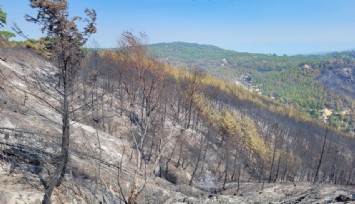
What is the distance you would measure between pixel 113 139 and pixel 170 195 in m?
13.5

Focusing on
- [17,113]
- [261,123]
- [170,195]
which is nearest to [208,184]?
[170,195]

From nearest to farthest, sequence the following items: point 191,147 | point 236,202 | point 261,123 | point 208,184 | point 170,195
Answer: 1. point 170,195
2. point 236,202
3. point 208,184
4. point 191,147
5. point 261,123

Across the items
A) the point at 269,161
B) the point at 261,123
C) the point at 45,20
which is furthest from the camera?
the point at 261,123

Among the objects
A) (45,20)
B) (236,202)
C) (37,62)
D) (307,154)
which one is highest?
(45,20)

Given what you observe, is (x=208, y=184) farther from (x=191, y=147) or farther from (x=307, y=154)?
(x=307, y=154)

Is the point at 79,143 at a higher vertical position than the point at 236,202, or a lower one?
higher

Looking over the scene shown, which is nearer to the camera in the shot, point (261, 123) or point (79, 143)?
point (79, 143)

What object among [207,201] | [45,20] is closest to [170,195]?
[207,201]

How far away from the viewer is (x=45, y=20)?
13867mm

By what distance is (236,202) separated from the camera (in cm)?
3078

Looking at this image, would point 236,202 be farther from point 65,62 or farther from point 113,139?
point 65,62

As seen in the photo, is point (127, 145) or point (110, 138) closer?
point (110, 138)

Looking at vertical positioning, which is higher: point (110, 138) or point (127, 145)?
point (110, 138)

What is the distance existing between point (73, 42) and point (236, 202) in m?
23.2
